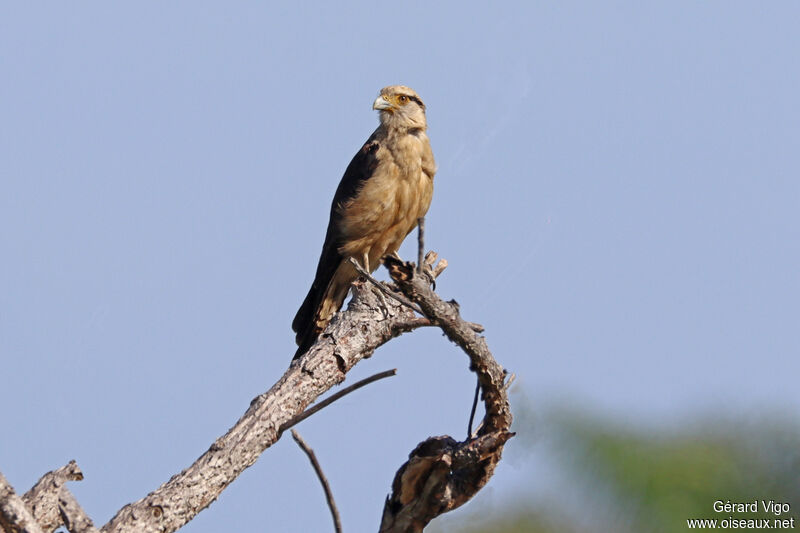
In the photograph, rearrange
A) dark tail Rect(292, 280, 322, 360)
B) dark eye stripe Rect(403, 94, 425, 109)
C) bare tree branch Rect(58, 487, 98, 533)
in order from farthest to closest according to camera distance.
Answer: dark eye stripe Rect(403, 94, 425, 109), dark tail Rect(292, 280, 322, 360), bare tree branch Rect(58, 487, 98, 533)

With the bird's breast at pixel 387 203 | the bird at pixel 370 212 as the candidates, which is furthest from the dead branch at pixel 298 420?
the bird's breast at pixel 387 203

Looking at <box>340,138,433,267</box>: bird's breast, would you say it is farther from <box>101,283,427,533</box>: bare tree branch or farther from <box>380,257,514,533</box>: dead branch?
<box>380,257,514,533</box>: dead branch

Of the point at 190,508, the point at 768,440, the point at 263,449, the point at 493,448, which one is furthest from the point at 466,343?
the point at 768,440

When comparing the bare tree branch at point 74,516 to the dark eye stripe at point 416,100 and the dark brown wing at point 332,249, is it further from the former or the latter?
the dark eye stripe at point 416,100

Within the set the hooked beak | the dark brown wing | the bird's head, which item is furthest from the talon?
the hooked beak

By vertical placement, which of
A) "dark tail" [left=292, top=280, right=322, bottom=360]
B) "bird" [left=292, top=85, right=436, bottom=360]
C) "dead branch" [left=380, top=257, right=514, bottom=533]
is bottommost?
"dead branch" [left=380, top=257, right=514, bottom=533]

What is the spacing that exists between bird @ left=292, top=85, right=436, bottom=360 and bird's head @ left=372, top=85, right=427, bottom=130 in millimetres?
16

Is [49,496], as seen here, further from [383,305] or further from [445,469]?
[383,305]

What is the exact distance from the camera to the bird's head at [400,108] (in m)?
6.76

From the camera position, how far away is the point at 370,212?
20.9 ft

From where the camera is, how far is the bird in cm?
637

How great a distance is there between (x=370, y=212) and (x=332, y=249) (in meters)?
0.35

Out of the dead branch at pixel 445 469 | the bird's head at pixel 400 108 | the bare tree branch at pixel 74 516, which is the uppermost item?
the bird's head at pixel 400 108

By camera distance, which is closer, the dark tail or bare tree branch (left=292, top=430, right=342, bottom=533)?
bare tree branch (left=292, top=430, right=342, bottom=533)
